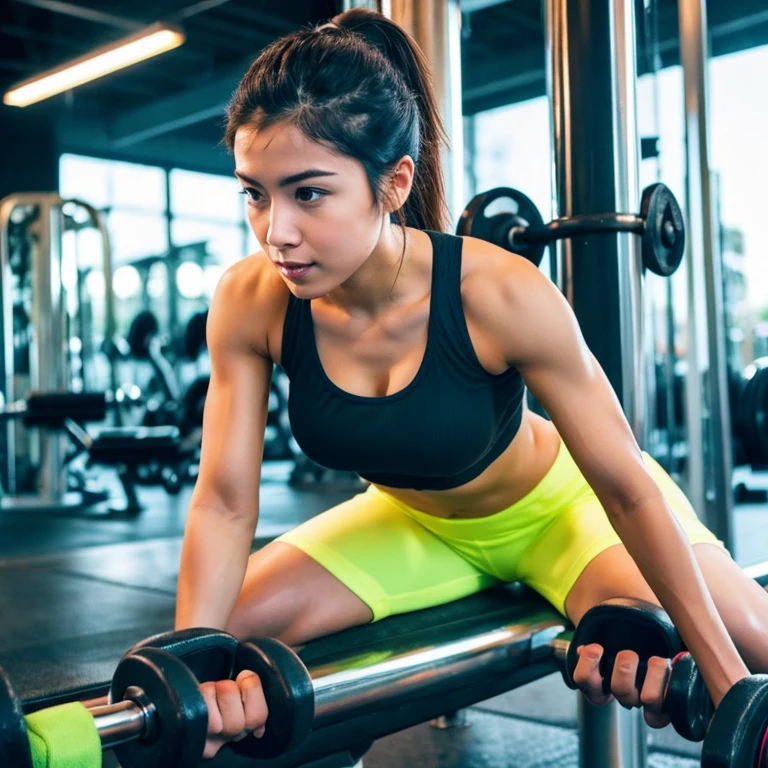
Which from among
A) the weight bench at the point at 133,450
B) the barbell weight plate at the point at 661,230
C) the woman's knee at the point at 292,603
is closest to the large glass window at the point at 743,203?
the weight bench at the point at 133,450

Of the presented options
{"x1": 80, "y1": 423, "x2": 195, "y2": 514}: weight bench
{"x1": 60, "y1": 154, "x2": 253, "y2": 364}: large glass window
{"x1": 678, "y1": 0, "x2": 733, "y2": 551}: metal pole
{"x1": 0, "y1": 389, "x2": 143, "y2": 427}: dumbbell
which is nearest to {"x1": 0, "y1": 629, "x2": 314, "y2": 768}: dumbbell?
{"x1": 678, "y1": 0, "x2": 733, "y2": 551}: metal pole

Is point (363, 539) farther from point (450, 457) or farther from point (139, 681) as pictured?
point (139, 681)

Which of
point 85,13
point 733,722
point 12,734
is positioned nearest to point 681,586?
point 733,722

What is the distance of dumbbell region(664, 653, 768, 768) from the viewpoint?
992mm

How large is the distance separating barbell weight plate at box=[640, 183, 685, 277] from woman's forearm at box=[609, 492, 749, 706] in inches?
27.5

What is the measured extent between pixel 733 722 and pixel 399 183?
2.44ft

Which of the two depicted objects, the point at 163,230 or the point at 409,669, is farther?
the point at 163,230

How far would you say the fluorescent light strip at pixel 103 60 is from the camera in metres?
6.93

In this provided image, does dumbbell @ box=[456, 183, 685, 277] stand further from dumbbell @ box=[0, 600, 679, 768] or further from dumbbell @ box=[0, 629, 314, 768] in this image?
dumbbell @ box=[0, 629, 314, 768]

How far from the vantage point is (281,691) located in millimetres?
984

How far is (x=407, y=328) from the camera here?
4.46 ft

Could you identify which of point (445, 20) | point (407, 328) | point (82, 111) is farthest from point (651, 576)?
point (82, 111)

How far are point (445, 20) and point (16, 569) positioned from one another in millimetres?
2572

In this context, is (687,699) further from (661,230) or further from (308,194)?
(661,230)
